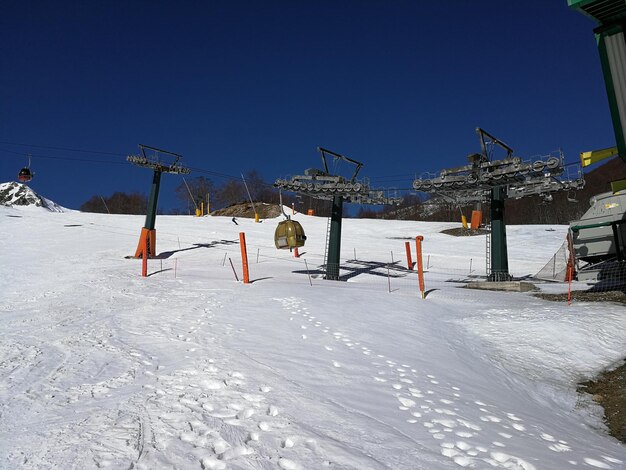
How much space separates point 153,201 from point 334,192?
12.9 m

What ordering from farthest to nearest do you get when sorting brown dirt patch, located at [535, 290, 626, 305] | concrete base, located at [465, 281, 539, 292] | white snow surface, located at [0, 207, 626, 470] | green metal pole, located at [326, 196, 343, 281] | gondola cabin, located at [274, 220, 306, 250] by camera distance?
green metal pole, located at [326, 196, 343, 281]
gondola cabin, located at [274, 220, 306, 250]
concrete base, located at [465, 281, 539, 292]
brown dirt patch, located at [535, 290, 626, 305]
white snow surface, located at [0, 207, 626, 470]

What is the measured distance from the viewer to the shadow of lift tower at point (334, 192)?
71.6 feet

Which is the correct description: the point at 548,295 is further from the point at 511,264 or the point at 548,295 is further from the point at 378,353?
the point at 511,264

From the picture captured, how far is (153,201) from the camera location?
27.3 meters

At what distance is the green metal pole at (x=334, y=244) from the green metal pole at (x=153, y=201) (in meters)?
12.2

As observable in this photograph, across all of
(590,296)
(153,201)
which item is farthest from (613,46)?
(153,201)

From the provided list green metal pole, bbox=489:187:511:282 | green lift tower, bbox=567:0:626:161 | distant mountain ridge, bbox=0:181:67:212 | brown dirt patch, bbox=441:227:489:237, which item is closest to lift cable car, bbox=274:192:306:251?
green metal pole, bbox=489:187:511:282

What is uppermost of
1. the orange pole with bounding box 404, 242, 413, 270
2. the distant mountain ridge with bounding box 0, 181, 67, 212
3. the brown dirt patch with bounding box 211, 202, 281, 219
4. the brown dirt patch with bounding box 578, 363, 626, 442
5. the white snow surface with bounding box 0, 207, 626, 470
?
the distant mountain ridge with bounding box 0, 181, 67, 212

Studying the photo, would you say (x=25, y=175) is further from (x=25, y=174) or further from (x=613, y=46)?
(x=613, y=46)

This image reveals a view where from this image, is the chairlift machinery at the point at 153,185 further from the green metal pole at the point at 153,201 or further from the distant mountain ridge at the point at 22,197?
the distant mountain ridge at the point at 22,197

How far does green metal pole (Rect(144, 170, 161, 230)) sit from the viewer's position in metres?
26.7

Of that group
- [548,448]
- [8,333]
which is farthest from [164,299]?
[548,448]

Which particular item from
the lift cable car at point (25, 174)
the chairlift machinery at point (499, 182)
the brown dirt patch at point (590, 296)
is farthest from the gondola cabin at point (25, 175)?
the brown dirt patch at point (590, 296)

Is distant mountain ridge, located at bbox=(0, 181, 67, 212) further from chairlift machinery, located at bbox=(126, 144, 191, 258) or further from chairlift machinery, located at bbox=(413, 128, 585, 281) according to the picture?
chairlift machinery, located at bbox=(413, 128, 585, 281)
